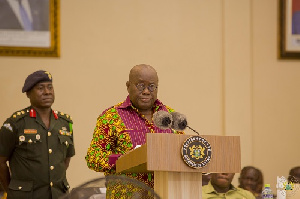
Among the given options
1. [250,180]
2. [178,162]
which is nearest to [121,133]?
[178,162]

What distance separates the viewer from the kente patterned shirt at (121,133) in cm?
330

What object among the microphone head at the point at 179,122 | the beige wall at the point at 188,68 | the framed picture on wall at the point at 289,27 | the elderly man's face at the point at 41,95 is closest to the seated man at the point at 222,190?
the beige wall at the point at 188,68

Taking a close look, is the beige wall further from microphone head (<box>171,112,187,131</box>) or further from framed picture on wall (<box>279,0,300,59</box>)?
microphone head (<box>171,112,187,131</box>)

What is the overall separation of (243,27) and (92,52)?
180 centimetres

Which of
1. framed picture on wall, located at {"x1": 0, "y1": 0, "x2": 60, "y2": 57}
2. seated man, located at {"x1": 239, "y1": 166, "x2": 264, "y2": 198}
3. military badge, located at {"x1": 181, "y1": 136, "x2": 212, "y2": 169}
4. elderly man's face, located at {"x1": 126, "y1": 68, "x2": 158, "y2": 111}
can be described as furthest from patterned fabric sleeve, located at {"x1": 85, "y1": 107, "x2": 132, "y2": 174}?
framed picture on wall, located at {"x1": 0, "y1": 0, "x2": 60, "y2": 57}

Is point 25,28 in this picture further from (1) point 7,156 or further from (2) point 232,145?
(2) point 232,145

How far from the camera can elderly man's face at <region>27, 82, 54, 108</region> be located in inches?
191

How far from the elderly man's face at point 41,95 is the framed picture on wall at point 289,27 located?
3.46 metres

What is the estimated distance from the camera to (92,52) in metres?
6.88

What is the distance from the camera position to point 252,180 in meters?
6.50

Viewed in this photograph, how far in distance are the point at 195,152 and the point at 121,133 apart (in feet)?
2.83

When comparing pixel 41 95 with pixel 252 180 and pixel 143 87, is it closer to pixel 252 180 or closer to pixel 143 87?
pixel 143 87

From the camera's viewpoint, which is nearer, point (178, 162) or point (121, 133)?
point (178, 162)

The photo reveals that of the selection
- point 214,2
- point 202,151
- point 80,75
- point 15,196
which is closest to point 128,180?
point 202,151
